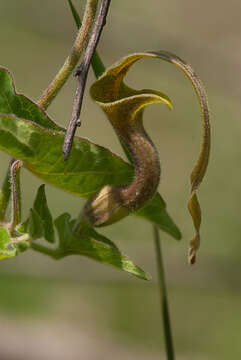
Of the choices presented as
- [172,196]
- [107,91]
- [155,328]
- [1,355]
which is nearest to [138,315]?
[155,328]

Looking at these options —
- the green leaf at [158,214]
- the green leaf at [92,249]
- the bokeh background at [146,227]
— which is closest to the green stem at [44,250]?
the green leaf at [92,249]

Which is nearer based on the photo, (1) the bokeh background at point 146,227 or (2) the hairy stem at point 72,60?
(2) the hairy stem at point 72,60

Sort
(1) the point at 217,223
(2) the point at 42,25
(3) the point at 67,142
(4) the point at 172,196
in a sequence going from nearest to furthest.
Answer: (3) the point at 67,142 → (2) the point at 42,25 → (1) the point at 217,223 → (4) the point at 172,196

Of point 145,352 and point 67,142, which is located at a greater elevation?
point 67,142

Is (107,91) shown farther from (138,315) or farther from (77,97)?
(138,315)

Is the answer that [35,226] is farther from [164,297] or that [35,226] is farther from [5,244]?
[164,297]

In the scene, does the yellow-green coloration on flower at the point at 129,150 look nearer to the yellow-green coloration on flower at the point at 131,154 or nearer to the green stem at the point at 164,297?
the yellow-green coloration on flower at the point at 131,154
